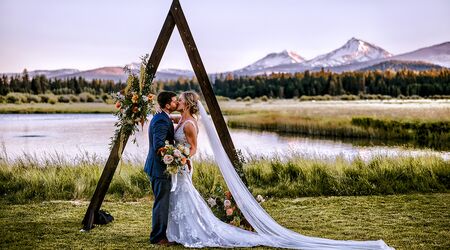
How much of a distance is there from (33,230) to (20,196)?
276 cm

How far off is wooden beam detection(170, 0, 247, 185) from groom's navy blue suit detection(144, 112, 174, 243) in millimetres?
643

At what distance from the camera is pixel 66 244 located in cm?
664

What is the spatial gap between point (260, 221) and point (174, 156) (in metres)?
1.41

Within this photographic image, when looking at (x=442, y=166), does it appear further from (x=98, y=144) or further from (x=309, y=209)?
(x=98, y=144)

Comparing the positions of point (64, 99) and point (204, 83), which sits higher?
point (204, 83)

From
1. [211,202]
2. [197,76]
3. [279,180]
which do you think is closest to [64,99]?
[279,180]

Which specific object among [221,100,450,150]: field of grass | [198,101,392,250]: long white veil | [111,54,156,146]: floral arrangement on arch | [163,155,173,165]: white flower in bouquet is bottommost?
[221,100,450,150]: field of grass

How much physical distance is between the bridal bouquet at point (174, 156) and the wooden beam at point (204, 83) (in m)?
0.65

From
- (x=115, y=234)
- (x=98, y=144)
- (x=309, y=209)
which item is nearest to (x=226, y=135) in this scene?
(x=115, y=234)

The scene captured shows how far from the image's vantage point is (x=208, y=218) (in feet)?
21.5

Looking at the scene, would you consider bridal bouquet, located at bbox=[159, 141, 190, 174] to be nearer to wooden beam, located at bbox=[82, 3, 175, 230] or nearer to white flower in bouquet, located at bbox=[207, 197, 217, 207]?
white flower in bouquet, located at bbox=[207, 197, 217, 207]

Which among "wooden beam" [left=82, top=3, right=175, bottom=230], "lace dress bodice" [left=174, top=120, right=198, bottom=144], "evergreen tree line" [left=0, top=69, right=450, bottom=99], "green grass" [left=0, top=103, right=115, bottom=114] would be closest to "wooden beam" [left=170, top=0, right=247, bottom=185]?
"wooden beam" [left=82, top=3, right=175, bottom=230]

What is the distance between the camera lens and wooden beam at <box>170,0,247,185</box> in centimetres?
673

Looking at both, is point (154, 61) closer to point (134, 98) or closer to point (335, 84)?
point (134, 98)
